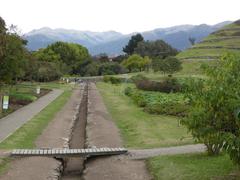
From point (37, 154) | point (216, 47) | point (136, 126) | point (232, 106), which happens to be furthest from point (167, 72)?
point (232, 106)

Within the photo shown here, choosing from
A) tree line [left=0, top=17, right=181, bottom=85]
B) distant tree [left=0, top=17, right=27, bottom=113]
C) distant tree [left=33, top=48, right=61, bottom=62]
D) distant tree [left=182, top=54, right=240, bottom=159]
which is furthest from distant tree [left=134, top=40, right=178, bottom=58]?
distant tree [left=182, top=54, right=240, bottom=159]

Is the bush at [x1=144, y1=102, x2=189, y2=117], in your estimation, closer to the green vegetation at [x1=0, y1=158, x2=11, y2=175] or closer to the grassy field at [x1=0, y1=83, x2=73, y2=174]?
the grassy field at [x1=0, y1=83, x2=73, y2=174]

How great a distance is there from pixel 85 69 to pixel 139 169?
11235 centimetres

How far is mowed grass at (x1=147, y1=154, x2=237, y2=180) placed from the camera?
13172 mm

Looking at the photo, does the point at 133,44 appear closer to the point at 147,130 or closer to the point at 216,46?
the point at 216,46

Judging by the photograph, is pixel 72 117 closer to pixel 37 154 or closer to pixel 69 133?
pixel 69 133

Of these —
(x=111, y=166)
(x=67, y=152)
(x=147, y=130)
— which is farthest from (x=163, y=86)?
(x=111, y=166)

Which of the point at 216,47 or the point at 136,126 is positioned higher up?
the point at 216,47

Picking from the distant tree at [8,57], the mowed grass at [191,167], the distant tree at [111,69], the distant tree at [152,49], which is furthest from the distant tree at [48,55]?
the mowed grass at [191,167]

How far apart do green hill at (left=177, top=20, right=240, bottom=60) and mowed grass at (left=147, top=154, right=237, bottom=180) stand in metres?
Answer: 89.5

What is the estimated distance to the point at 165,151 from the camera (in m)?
17.8

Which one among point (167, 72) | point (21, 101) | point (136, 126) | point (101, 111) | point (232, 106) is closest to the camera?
point (232, 106)

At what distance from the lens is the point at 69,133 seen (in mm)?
25094

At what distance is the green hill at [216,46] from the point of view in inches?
4306
